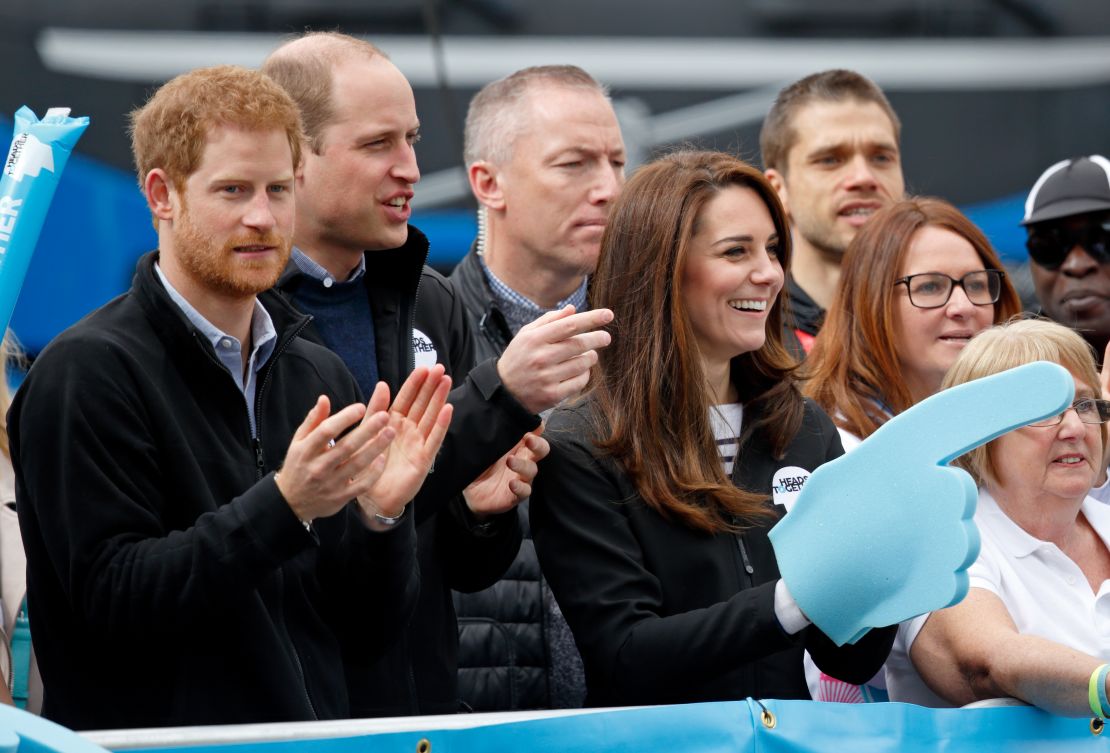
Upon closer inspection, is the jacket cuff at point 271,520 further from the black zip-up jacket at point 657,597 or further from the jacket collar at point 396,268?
the jacket collar at point 396,268

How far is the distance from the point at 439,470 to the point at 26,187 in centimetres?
85

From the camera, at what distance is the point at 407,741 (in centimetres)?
245

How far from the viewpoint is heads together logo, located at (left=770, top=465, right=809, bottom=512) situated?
3.14 meters

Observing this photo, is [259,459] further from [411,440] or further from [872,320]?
[872,320]

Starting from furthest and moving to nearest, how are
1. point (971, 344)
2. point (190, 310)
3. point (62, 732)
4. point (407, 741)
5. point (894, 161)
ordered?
point (894, 161) → point (971, 344) → point (190, 310) → point (407, 741) → point (62, 732)

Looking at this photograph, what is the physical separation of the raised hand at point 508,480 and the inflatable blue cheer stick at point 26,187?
89cm

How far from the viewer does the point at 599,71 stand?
682cm

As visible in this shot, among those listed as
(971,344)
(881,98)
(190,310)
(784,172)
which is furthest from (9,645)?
(881,98)

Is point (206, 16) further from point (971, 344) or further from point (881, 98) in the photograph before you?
point (971, 344)

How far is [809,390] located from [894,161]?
1357 mm

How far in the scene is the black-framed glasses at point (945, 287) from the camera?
12.7 feet

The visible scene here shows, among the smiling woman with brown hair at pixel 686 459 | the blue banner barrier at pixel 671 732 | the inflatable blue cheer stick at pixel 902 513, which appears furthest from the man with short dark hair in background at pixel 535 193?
the blue banner barrier at pixel 671 732

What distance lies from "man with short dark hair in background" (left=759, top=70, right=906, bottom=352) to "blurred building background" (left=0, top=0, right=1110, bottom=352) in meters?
1.69

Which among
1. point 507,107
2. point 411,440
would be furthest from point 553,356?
point 507,107
